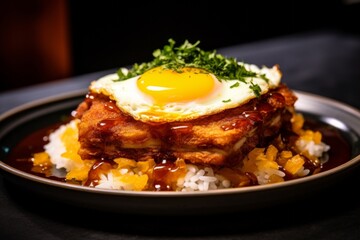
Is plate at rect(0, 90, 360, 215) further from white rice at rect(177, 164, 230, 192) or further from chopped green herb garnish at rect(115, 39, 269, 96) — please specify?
chopped green herb garnish at rect(115, 39, 269, 96)

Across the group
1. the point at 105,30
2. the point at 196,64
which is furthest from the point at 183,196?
the point at 105,30

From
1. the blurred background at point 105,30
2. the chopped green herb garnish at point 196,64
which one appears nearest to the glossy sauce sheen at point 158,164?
the chopped green herb garnish at point 196,64

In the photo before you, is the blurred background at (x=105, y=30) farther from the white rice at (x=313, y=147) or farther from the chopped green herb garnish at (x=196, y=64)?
the white rice at (x=313, y=147)

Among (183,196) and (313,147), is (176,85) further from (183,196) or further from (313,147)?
(313,147)

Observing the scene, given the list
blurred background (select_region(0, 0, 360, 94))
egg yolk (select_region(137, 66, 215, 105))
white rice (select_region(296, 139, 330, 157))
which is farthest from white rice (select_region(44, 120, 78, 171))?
blurred background (select_region(0, 0, 360, 94))

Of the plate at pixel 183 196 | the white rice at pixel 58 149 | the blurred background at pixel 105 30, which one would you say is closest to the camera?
the plate at pixel 183 196

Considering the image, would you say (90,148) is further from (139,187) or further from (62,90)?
(62,90)

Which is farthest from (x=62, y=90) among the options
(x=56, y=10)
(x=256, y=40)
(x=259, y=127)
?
(x=256, y=40)
